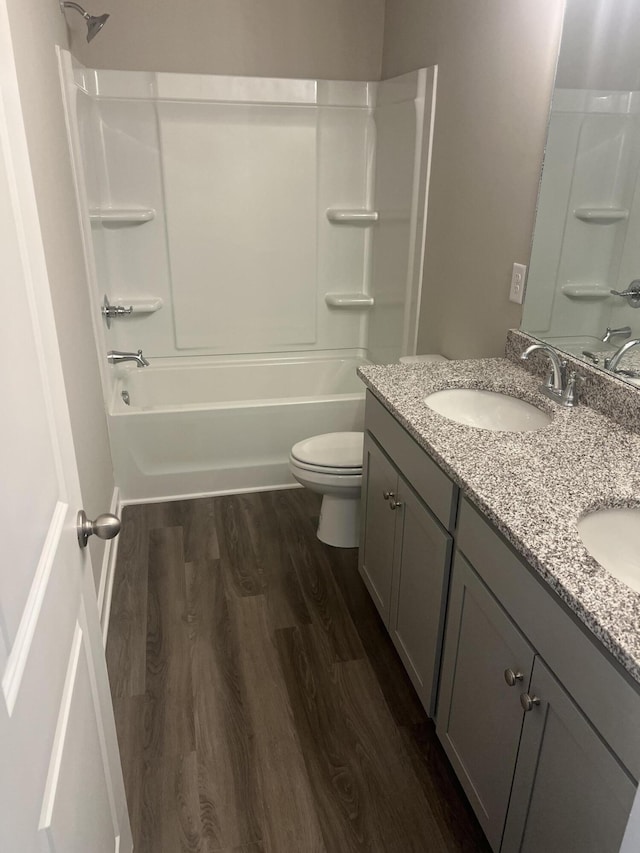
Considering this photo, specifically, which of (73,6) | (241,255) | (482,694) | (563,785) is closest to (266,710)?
(482,694)

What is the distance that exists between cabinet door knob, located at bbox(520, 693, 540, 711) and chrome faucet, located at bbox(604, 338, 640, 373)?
943mm

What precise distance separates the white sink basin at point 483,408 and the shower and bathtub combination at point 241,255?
3.54 ft

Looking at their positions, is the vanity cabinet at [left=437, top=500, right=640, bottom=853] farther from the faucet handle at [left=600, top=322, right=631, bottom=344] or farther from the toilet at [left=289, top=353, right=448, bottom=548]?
the toilet at [left=289, top=353, right=448, bottom=548]

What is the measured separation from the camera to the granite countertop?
975mm

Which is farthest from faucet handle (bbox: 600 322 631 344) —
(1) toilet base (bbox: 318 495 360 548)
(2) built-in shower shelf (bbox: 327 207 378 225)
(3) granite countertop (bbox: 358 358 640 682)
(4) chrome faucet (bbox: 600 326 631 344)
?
(2) built-in shower shelf (bbox: 327 207 378 225)

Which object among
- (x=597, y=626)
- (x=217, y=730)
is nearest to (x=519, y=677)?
(x=597, y=626)

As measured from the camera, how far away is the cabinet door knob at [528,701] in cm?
116

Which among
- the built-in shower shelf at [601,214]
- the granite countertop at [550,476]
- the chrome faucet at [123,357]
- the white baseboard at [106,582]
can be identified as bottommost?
the white baseboard at [106,582]

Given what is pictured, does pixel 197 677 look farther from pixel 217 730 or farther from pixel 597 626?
pixel 597 626

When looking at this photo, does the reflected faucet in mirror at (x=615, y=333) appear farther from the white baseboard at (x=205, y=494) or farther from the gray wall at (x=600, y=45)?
the white baseboard at (x=205, y=494)

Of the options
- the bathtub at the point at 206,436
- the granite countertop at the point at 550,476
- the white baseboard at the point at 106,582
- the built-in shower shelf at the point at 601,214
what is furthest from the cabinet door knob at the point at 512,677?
the bathtub at the point at 206,436

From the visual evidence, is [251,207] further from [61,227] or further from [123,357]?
[61,227]

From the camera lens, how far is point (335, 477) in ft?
8.06

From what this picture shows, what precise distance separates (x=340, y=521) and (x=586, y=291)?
1315mm
